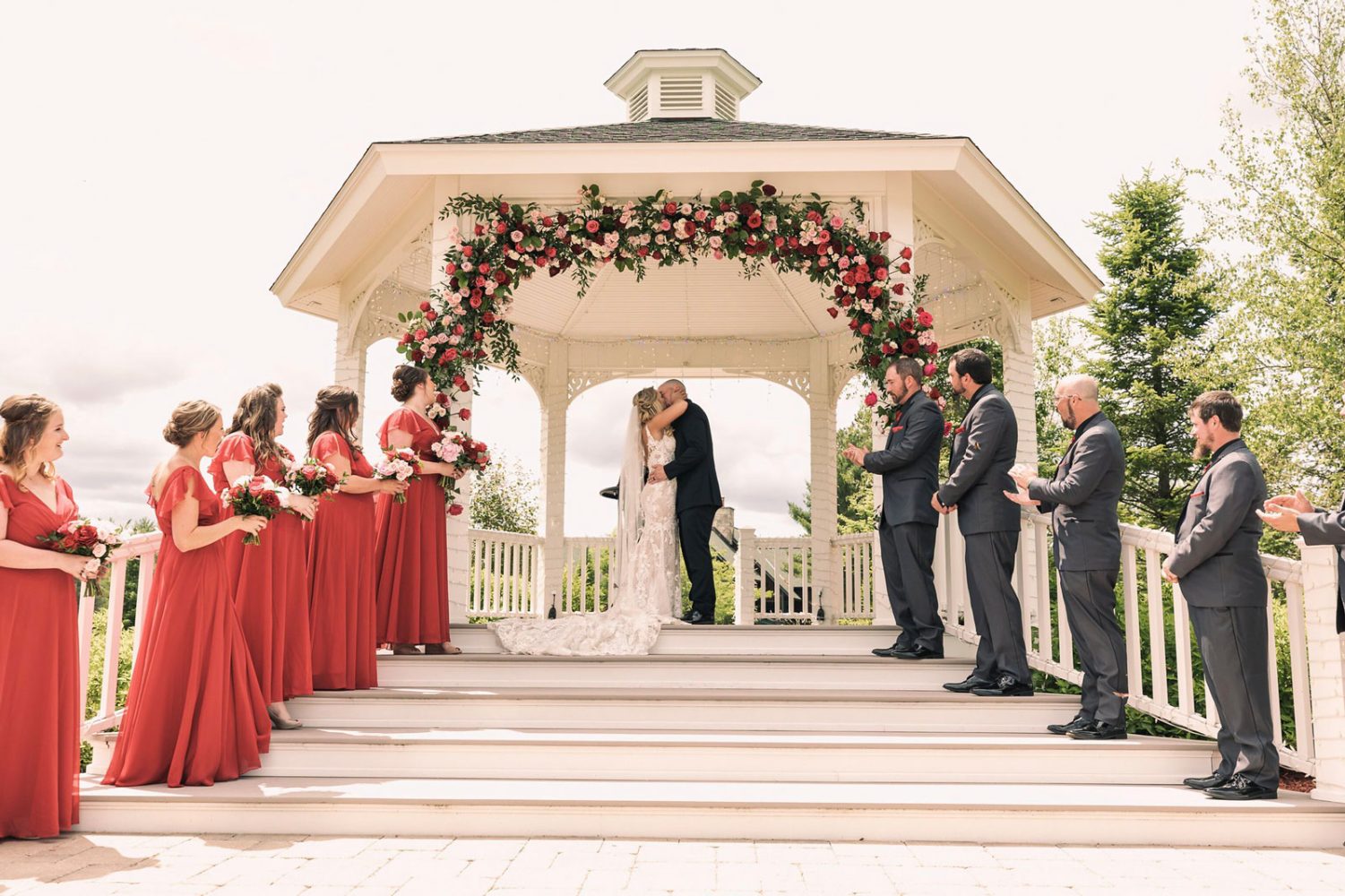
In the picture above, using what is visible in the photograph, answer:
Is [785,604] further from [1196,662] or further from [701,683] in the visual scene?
[701,683]

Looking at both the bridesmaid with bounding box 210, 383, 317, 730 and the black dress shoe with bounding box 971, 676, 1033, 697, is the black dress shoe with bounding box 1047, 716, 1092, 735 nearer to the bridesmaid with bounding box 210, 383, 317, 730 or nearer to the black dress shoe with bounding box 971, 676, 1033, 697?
the black dress shoe with bounding box 971, 676, 1033, 697

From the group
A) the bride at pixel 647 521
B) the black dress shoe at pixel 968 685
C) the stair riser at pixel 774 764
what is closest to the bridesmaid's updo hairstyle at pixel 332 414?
the stair riser at pixel 774 764

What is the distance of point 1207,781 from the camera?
4.55 meters

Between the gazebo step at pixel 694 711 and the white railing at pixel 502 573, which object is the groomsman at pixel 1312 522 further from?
the white railing at pixel 502 573

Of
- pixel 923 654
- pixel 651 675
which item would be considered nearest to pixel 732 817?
pixel 651 675

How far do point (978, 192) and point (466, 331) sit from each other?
4.08 meters

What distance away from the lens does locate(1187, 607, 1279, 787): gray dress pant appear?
14.4 ft

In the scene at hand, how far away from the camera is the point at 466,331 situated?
7262mm

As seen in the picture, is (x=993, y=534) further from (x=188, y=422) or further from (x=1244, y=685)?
(x=188, y=422)

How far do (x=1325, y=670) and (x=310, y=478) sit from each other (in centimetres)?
506

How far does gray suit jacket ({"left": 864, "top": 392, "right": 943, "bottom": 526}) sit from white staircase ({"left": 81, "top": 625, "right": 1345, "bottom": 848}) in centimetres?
98

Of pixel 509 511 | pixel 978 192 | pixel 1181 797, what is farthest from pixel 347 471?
pixel 509 511

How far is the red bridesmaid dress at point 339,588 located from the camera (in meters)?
5.66

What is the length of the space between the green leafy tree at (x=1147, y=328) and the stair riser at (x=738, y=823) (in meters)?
19.5
